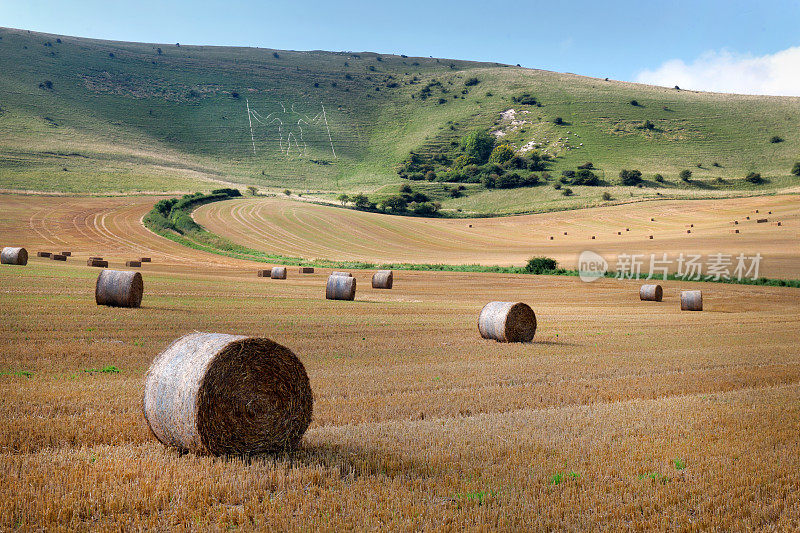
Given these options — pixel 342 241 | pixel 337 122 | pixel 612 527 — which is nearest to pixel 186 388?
pixel 612 527

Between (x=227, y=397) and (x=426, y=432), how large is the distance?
255 centimetres

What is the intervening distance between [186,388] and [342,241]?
64986mm

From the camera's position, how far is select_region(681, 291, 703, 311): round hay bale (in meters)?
30.9

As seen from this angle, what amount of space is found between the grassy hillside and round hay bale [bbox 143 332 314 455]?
80.8m

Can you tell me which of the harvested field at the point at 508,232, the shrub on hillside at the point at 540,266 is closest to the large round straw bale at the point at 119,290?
the shrub on hillside at the point at 540,266

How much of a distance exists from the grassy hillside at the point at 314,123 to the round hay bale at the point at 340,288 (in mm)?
62940

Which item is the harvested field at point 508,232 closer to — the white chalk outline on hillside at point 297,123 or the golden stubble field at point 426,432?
the golden stubble field at point 426,432

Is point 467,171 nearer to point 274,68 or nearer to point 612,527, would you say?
point 274,68

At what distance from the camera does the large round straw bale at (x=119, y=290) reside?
21422 millimetres

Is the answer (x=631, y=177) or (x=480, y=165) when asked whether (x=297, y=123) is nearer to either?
(x=480, y=165)

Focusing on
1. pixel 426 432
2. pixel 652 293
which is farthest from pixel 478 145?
pixel 426 432

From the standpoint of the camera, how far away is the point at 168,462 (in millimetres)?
6805

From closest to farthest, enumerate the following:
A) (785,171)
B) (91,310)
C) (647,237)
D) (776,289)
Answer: (91,310)
(776,289)
(647,237)
(785,171)

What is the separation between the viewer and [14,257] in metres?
34.9
